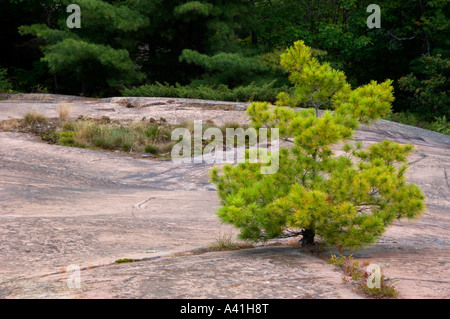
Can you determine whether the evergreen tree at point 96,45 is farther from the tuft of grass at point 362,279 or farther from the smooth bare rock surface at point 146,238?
the tuft of grass at point 362,279

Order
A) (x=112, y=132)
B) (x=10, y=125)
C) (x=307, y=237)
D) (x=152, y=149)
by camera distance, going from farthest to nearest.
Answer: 1. (x=10, y=125)
2. (x=112, y=132)
3. (x=152, y=149)
4. (x=307, y=237)

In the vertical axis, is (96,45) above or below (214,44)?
below

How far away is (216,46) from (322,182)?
16527mm

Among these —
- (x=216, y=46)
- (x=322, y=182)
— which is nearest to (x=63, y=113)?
(x=216, y=46)

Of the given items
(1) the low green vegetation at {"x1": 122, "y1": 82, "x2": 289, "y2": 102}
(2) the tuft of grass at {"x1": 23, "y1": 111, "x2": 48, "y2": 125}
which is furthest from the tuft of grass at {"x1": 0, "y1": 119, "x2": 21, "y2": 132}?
(1) the low green vegetation at {"x1": 122, "y1": 82, "x2": 289, "y2": 102}

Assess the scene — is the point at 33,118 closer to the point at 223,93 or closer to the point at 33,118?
the point at 33,118

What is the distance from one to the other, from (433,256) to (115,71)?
16.7 meters

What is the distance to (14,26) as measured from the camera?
79.0 feet

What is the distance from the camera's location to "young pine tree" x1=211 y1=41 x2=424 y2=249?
443 cm

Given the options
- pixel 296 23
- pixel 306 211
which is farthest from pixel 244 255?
pixel 296 23

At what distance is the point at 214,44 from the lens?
20594mm

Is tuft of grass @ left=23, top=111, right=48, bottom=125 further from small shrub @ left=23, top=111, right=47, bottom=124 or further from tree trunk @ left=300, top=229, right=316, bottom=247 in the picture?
tree trunk @ left=300, top=229, right=316, bottom=247

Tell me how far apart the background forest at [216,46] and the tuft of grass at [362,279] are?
12.7m

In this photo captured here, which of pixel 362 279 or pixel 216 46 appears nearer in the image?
pixel 362 279
